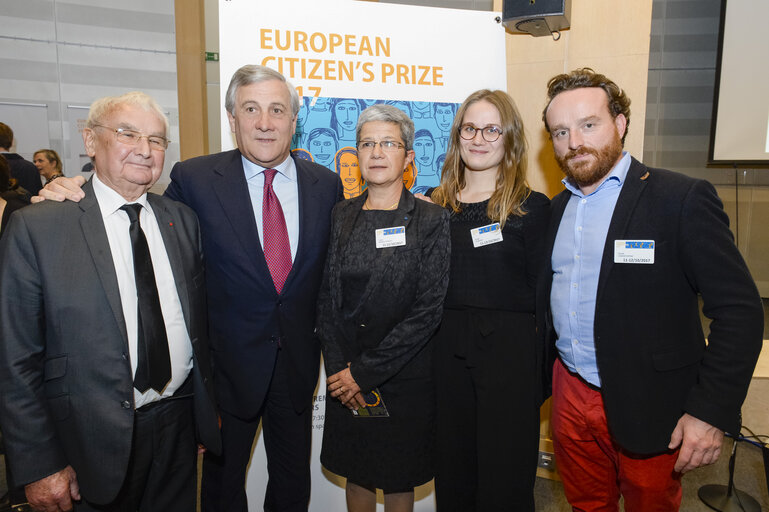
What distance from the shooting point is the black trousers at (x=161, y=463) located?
164cm

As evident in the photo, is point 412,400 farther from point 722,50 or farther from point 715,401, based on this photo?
point 722,50

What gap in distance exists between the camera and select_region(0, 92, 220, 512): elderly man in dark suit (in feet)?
4.78

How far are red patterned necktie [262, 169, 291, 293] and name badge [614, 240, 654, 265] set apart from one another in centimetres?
133

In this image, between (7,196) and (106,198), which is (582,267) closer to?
(106,198)

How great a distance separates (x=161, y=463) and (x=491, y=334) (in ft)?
4.54

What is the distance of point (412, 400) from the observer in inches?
81.0

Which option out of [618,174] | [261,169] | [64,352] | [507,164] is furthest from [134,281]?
[618,174]

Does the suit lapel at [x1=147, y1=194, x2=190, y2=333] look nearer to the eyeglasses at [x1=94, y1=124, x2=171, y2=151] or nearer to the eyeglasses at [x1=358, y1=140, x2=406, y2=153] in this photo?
the eyeglasses at [x1=94, y1=124, x2=171, y2=151]

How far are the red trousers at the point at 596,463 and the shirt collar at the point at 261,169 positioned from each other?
1508 mm

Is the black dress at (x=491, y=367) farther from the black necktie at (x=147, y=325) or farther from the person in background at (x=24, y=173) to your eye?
the person in background at (x=24, y=173)

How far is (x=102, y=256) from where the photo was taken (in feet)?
5.04

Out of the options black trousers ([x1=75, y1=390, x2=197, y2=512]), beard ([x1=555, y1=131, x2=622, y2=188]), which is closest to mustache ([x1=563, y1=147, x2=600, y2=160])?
beard ([x1=555, y1=131, x2=622, y2=188])

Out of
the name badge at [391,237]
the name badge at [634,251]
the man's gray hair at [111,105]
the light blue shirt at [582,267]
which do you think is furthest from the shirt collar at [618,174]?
the man's gray hair at [111,105]

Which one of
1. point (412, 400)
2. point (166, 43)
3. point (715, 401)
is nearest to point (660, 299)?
point (715, 401)
